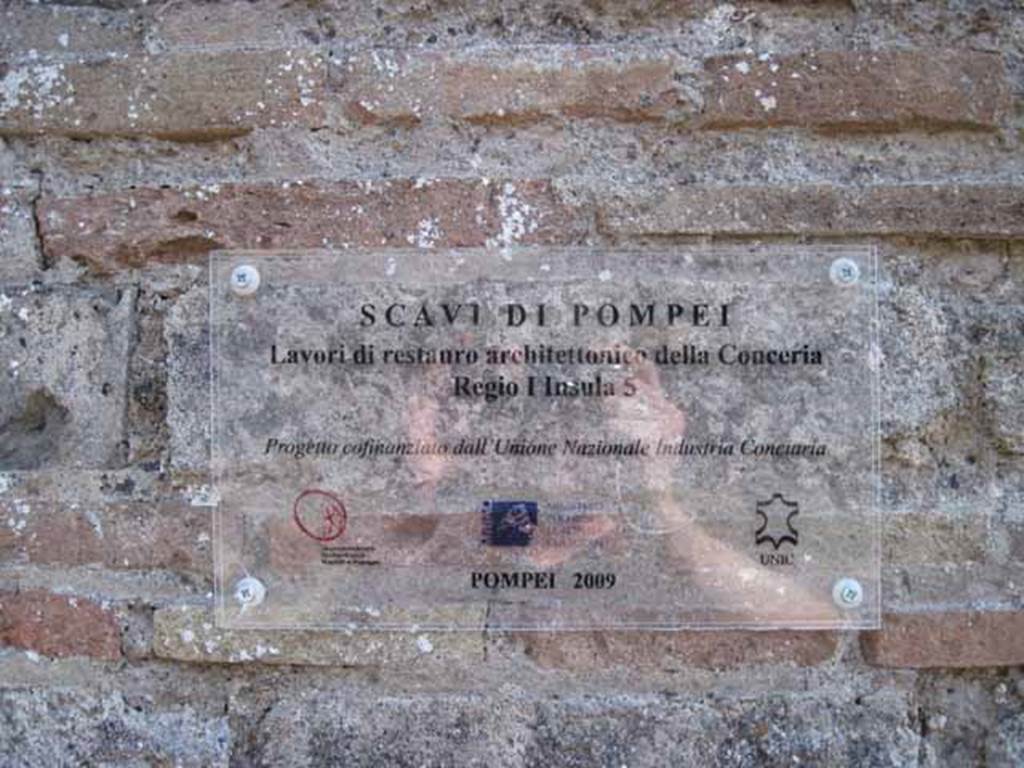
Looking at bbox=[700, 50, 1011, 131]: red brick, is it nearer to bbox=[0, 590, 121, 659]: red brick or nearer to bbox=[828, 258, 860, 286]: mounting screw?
bbox=[828, 258, 860, 286]: mounting screw

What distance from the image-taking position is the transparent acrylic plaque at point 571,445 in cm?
119

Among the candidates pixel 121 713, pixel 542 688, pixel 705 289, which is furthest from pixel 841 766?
pixel 121 713

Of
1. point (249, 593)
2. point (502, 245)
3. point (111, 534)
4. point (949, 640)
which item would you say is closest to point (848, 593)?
point (949, 640)

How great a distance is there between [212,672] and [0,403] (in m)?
0.38

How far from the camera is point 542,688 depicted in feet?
3.99

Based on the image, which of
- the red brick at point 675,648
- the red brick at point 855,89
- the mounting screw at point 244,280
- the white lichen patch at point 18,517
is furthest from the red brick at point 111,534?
the red brick at point 855,89

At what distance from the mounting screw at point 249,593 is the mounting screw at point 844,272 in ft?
2.28

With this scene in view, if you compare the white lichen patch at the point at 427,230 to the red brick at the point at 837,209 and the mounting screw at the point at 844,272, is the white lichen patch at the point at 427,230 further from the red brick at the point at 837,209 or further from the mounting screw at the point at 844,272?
the mounting screw at the point at 844,272

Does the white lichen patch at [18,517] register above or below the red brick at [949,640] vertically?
above

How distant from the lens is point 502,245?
1.20 metres

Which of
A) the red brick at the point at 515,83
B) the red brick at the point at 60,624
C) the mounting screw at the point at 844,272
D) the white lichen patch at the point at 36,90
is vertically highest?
the white lichen patch at the point at 36,90

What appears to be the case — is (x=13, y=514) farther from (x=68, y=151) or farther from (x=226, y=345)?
(x=68, y=151)

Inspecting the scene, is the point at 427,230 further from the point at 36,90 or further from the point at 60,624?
the point at 60,624

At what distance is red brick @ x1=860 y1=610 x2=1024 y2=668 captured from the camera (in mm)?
1188
